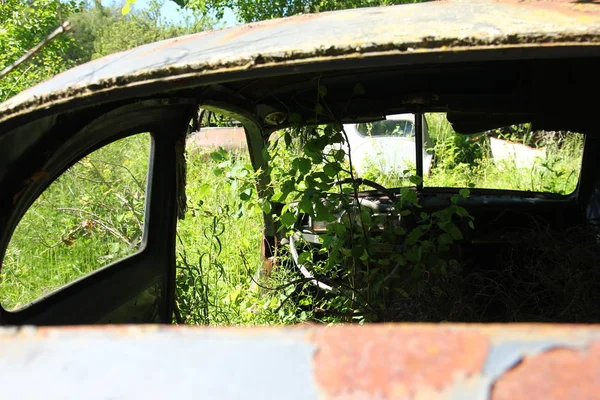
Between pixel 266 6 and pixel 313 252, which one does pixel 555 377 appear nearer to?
pixel 313 252

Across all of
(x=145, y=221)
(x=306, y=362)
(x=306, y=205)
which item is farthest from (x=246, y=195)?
(x=306, y=362)

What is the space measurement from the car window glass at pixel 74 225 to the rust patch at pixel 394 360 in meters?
3.32

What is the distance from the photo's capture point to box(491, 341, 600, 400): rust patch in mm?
664

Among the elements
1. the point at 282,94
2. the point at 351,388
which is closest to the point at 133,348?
the point at 351,388

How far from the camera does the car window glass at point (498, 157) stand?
7.70 meters

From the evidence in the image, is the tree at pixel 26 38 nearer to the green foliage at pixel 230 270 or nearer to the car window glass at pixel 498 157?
the green foliage at pixel 230 270

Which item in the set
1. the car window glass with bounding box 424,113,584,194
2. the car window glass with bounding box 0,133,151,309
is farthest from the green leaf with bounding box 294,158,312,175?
the car window glass with bounding box 424,113,584,194

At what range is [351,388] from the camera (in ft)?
2.35

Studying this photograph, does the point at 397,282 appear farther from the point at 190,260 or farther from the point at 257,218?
the point at 257,218

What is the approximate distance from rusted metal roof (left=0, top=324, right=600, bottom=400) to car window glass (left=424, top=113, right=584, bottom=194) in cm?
654

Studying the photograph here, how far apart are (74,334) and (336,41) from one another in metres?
0.81

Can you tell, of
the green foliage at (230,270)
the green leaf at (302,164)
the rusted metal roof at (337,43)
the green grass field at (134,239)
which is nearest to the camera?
the rusted metal roof at (337,43)

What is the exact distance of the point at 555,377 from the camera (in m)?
0.68

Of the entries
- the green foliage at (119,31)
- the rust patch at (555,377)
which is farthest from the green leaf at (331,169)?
the green foliage at (119,31)
